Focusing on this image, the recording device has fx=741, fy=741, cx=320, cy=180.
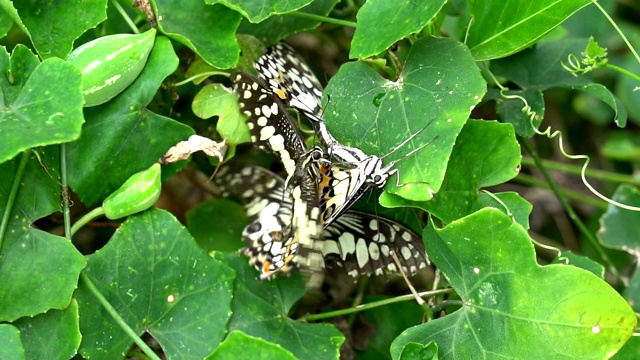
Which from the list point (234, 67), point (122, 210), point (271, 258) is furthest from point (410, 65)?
point (122, 210)

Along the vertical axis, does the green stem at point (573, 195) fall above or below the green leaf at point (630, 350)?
below

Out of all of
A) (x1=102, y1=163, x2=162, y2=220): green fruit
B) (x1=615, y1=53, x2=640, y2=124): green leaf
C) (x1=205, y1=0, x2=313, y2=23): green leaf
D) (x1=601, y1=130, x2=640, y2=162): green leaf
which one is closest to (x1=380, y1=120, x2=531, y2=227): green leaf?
(x1=205, y1=0, x2=313, y2=23): green leaf

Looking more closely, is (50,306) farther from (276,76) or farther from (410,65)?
(410,65)

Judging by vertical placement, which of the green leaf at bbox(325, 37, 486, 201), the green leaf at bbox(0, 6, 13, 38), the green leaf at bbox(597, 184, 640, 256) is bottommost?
the green leaf at bbox(597, 184, 640, 256)

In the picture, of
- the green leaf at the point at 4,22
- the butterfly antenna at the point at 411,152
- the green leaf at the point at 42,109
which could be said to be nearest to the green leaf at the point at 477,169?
the butterfly antenna at the point at 411,152

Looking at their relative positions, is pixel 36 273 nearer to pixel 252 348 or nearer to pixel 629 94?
pixel 252 348

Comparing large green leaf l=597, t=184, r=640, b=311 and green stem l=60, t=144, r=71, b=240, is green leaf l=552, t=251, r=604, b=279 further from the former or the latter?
green stem l=60, t=144, r=71, b=240

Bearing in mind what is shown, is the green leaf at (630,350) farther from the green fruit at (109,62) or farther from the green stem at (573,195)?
the green fruit at (109,62)
